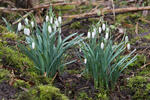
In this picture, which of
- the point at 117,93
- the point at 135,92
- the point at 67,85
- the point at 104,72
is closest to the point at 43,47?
the point at 67,85

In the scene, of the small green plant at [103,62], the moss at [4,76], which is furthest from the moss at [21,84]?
the small green plant at [103,62]

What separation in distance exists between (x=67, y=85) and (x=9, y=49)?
3.46ft

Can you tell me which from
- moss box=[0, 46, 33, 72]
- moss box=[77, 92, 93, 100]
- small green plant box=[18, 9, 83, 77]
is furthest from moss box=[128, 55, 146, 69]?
moss box=[0, 46, 33, 72]

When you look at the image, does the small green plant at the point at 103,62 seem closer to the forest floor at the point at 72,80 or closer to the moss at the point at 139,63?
the forest floor at the point at 72,80

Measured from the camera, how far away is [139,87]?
3.24 meters

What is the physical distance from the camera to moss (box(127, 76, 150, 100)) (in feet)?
10.2

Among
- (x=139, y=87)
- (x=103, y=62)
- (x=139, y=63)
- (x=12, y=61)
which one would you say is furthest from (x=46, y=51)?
(x=139, y=63)

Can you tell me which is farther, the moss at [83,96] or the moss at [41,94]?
the moss at [83,96]

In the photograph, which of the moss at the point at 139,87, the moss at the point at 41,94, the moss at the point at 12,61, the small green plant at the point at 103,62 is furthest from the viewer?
the moss at the point at 12,61

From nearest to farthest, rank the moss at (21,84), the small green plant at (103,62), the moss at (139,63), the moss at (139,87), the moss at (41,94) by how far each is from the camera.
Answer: the moss at (41,94) → the moss at (21,84) → the small green plant at (103,62) → the moss at (139,87) → the moss at (139,63)

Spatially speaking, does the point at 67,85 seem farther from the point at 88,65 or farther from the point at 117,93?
the point at 117,93

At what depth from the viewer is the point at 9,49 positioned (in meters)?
3.59

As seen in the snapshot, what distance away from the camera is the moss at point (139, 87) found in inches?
122

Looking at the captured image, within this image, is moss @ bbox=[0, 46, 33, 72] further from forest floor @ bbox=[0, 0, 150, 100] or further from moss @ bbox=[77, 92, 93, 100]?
moss @ bbox=[77, 92, 93, 100]
